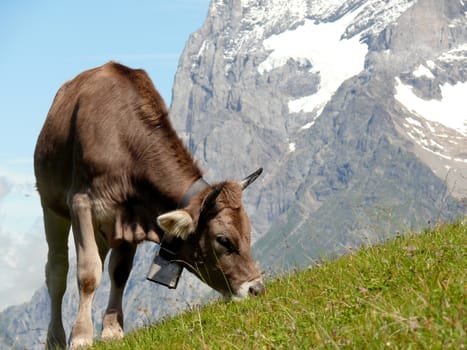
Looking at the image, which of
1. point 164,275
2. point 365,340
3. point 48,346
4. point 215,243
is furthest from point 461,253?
point 48,346

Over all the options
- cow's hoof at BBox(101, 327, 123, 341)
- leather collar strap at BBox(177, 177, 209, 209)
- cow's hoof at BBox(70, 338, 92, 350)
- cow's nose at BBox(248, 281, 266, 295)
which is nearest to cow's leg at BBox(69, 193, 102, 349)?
cow's hoof at BBox(70, 338, 92, 350)

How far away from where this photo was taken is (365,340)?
521 cm

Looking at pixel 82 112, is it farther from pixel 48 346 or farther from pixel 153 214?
A: pixel 48 346

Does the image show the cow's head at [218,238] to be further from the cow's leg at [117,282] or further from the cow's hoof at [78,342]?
the cow's hoof at [78,342]

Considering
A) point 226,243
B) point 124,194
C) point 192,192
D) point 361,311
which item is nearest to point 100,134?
point 124,194

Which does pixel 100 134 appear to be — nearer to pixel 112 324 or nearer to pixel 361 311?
pixel 112 324

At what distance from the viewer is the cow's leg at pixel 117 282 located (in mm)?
12148

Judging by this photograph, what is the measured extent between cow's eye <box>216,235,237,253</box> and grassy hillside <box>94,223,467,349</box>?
3.95 ft

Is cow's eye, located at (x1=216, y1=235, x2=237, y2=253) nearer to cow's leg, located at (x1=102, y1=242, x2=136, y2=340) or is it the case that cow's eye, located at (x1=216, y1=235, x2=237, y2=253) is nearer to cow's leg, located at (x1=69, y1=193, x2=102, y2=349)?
cow's leg, located at (x1=102, y1=242, x2=136, y2=340)

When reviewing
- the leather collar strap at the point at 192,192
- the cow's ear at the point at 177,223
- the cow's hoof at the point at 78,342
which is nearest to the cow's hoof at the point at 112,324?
the cow's hoof at the point at 78,342

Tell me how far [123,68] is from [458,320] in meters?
9.54

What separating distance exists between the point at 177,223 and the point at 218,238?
2.10 ft

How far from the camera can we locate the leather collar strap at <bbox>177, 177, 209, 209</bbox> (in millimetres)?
11773

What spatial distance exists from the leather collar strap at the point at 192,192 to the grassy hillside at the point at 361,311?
213 centimetres
